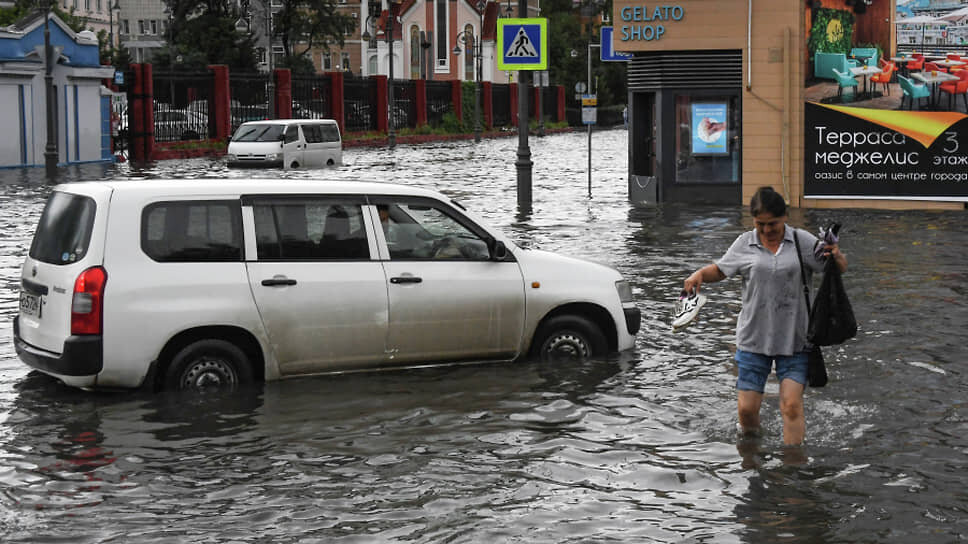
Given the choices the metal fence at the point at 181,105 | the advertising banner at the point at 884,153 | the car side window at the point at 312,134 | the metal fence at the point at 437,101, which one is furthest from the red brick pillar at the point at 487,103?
the advertising banner at the point at 884,153

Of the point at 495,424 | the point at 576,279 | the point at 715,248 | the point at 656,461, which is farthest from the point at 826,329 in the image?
the point at 715,248

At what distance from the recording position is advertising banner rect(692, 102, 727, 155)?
2794cm

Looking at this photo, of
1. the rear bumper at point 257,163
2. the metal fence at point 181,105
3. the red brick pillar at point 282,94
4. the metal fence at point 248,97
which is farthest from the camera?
the red brick pillar at point 282,94

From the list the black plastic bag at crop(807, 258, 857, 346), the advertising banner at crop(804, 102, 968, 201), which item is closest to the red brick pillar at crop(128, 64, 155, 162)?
the advertising banner at crop(804, 102, 968, 201)

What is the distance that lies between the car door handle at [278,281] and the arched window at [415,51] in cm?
11380

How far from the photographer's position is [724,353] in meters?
11.8

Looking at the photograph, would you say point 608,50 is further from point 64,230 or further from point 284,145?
point 64,230

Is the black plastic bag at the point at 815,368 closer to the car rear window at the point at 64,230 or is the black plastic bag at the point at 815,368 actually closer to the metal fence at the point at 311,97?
the car rear window at the point at 64,230

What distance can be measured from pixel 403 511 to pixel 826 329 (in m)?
2.47

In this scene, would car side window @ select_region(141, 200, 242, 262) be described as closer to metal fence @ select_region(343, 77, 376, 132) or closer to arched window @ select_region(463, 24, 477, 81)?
metal fence @ select_region(343, 77, 376, 132)

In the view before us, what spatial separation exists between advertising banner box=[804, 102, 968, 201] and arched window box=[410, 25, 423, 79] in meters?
97.3

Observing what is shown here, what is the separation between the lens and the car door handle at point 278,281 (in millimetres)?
9961

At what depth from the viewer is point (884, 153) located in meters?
26.5

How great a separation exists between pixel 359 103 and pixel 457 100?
1150 centimetres
